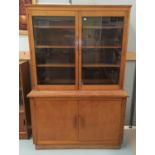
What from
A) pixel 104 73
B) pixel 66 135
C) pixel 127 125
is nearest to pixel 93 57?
pixel 104 73

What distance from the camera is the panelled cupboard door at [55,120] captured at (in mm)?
2268

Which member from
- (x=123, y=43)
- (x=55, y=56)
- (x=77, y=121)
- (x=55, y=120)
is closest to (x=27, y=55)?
(x=55, y=56)

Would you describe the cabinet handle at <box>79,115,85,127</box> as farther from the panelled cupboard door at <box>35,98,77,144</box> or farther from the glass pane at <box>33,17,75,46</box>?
the glass pane at <box>33,17,75,46</box>

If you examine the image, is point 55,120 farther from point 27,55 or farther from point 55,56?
point 27,55

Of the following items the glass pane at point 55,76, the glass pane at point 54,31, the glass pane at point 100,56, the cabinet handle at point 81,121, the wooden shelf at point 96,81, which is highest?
the glass pane at point 54,31

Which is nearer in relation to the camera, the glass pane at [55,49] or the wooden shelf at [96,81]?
the glass pane at [55,49]

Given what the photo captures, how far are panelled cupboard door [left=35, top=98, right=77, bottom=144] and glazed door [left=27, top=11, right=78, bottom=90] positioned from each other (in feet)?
0.74

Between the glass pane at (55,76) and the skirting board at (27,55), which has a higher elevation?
the skirting board at (27,55)

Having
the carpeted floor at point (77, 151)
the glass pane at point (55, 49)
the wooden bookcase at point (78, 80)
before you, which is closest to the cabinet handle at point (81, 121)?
the wooden bookcase at point (78, 80)

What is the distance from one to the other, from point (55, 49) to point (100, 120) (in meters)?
1.10

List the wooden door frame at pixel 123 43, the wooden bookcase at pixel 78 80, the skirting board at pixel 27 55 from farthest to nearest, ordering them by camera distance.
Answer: the skirting board at pixel 27 55, the wooden bookcase at pixel 78 80, the wooden door frame at pixel 123 43

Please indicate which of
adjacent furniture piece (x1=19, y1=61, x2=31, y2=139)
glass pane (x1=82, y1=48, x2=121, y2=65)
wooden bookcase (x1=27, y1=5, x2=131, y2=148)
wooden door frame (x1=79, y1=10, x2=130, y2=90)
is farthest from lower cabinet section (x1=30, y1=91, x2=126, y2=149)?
glass pane (x1=82, y1=48, x2=121, y2=65)

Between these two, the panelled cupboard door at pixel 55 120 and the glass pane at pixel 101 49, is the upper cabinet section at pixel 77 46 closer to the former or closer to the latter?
the glass pane at pixel 101 49
